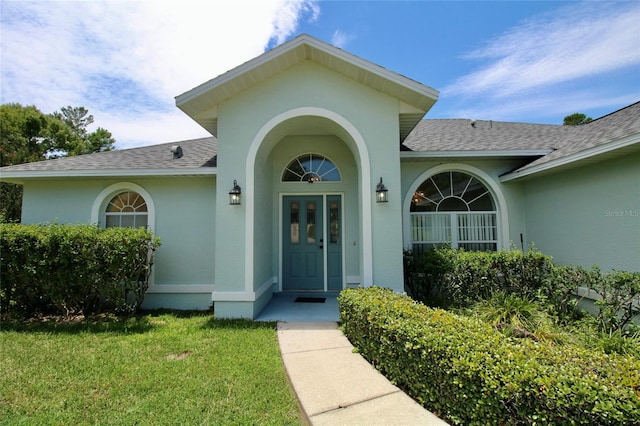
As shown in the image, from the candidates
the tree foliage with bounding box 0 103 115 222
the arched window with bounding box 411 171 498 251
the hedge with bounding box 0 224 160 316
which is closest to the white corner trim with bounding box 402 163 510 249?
the arched window with bounding box 411 171 498 251

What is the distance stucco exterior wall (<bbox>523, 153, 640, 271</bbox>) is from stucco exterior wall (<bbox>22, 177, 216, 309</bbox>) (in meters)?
7.45

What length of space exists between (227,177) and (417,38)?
6.06 m

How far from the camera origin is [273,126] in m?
5.66

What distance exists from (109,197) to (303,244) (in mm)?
4808

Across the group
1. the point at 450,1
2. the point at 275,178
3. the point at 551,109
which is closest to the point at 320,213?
the point at 275,178

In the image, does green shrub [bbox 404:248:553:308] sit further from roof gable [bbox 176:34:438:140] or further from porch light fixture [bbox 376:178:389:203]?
roof gable [bbox 176:34:438:140]

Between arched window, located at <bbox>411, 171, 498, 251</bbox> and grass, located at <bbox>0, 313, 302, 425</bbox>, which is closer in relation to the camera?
grass, located at <bbox>0, 313, 302, 425</bbox>

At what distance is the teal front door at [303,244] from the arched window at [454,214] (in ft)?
7.80

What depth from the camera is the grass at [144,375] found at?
269 cm

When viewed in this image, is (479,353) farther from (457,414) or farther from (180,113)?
(180,113)

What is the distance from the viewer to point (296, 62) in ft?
18.7

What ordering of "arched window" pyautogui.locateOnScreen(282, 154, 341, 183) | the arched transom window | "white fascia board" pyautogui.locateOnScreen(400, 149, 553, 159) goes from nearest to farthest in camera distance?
"white fascia board" pyautogui.locateOnScreen(400, 149, 553, 159)
the arched transom window
"arched window" pyautogui.locateOnScreen(282, 154, 341, 183)

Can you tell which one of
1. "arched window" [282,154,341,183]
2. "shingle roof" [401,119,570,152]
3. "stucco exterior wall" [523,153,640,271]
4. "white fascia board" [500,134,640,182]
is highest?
"shingle roof" [401,119,570,152]

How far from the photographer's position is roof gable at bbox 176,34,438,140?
528 cm
